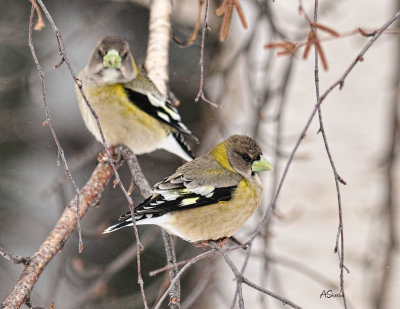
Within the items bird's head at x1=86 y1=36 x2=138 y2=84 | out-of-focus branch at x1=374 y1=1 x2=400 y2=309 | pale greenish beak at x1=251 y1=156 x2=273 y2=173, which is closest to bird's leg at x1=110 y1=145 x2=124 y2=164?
bird's head at x1=86 y1=36 x2=138 y2=84

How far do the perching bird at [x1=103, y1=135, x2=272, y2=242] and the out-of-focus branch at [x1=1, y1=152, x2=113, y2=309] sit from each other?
0.29 m

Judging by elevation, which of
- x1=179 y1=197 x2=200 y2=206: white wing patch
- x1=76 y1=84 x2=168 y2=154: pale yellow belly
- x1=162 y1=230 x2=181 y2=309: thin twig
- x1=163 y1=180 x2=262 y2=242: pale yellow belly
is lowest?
x1=162 y1=230 x2=181 y2=309: thin twig

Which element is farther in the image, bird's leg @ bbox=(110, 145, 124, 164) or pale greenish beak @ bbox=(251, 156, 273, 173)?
bird's leg @ bbox=(110, 145, 124, 164)

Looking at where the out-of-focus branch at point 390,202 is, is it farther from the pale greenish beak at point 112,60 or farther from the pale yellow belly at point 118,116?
the pale greenish beak at point 112,60

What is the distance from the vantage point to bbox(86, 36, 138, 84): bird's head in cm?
330

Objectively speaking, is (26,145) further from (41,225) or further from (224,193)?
(224,193)

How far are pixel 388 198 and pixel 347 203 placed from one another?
1692mm

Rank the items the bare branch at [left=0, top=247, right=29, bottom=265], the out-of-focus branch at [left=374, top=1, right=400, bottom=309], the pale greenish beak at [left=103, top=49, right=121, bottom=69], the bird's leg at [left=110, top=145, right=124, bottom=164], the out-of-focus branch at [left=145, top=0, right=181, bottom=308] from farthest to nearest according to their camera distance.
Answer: the out-of-focus branch at [left=145, top=0, right=181, bottom=308] < the bird's leg at [left=110, top=145, right=124, bottom=164] < the pale greenish beak at [left=103, top=49, right=121, bottom=69] < the out-of-focus branch at [left=374, top=1, right=400, bottom=309] < the bare branch at [left=0, top=247, right=29, bottom=265]

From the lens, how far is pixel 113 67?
10.7 ft

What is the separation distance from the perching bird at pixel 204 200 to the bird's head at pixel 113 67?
899 mm

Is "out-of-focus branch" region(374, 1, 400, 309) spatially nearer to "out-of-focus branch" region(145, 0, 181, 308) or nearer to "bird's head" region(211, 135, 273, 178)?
"bird's head" region(211, 135, 273, 178)

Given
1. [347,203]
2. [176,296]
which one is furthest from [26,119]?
[176,296]

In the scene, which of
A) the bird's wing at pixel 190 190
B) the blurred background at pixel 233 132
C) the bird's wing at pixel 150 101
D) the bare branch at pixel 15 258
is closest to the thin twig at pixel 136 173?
the bird's wing at pixel 190 190

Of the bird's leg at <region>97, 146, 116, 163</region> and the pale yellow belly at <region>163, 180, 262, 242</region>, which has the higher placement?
the bird's leg at <region>97, 146, 116, 163</region>
